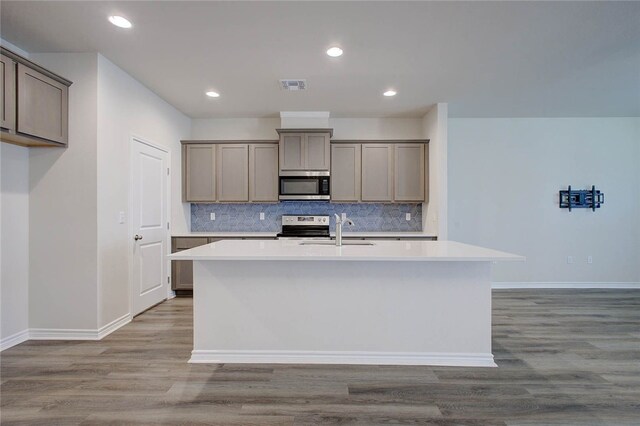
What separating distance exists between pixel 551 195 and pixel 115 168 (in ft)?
20.0

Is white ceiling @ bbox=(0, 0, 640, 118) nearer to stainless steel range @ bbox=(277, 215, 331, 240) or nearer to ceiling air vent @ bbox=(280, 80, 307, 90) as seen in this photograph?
ceiling air vent @ bbox=(280, 80, 307, 90)

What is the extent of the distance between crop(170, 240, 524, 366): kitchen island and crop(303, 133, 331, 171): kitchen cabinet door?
2428 mm

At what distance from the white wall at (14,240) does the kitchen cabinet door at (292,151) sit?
284cm

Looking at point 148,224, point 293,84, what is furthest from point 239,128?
point 148,224

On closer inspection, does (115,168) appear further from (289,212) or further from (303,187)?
(289,212)

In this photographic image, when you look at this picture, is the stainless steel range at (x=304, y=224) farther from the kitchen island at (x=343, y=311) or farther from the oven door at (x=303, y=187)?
the kitchen island at (x=343, y=311)

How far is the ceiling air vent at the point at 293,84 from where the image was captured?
12.0ft

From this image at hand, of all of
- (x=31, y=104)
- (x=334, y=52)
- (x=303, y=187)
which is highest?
(x=334, y=52)

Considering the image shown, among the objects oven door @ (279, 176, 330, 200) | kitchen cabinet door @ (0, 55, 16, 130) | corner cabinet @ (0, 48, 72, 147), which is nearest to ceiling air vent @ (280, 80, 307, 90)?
oven door @ (279, 176, 330, 200)

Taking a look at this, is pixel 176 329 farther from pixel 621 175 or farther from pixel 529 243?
pixel 621 175

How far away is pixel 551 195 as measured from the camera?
5145mm

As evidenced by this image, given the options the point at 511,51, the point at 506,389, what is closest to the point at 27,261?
the point at 506,389

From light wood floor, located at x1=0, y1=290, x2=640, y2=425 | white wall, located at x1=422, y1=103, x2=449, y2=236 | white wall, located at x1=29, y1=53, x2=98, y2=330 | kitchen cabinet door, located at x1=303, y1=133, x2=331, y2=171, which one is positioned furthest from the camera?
kitchen cabinet door, located at x1=303, y1=133, x2=331, y2=171

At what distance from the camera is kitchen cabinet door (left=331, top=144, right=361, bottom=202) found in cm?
493
